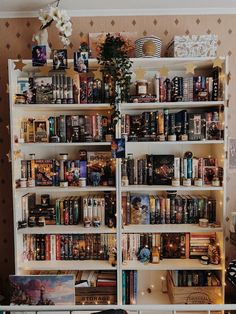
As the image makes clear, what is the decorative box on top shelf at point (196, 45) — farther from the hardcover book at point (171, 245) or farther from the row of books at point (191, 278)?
the row of books at point (191, 278)

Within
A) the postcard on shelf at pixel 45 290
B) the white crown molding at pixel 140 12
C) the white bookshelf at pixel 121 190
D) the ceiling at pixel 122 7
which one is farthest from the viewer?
the white crown molding at pixel 140 12

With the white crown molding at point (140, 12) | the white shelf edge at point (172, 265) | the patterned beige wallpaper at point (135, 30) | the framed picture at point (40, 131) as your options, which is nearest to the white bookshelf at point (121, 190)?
the white shelf edge at point (172, 265)

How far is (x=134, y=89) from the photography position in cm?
241

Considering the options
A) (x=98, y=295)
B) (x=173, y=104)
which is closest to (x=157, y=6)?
(x=173, y=104)

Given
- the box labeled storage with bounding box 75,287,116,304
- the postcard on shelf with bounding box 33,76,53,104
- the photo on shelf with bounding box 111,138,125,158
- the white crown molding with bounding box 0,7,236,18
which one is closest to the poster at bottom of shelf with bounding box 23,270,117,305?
the box labeled storage with bounding box 75,287,116,304

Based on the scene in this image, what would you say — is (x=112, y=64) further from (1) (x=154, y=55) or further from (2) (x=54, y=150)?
(2) (x=54, y=150)

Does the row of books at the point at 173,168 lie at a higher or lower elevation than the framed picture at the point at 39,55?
lower

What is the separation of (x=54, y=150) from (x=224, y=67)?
1.44 m

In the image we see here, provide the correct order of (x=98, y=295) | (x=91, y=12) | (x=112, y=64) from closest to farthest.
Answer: (x=112, y=64), (x=98, y=295), (x=91, y=12)

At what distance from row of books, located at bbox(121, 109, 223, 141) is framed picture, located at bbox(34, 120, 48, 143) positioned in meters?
0.60

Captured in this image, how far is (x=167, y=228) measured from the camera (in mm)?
2307

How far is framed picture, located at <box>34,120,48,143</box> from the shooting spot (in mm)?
2348

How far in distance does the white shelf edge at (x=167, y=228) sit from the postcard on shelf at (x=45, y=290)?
1.80 feet

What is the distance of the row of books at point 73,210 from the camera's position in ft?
7.76
